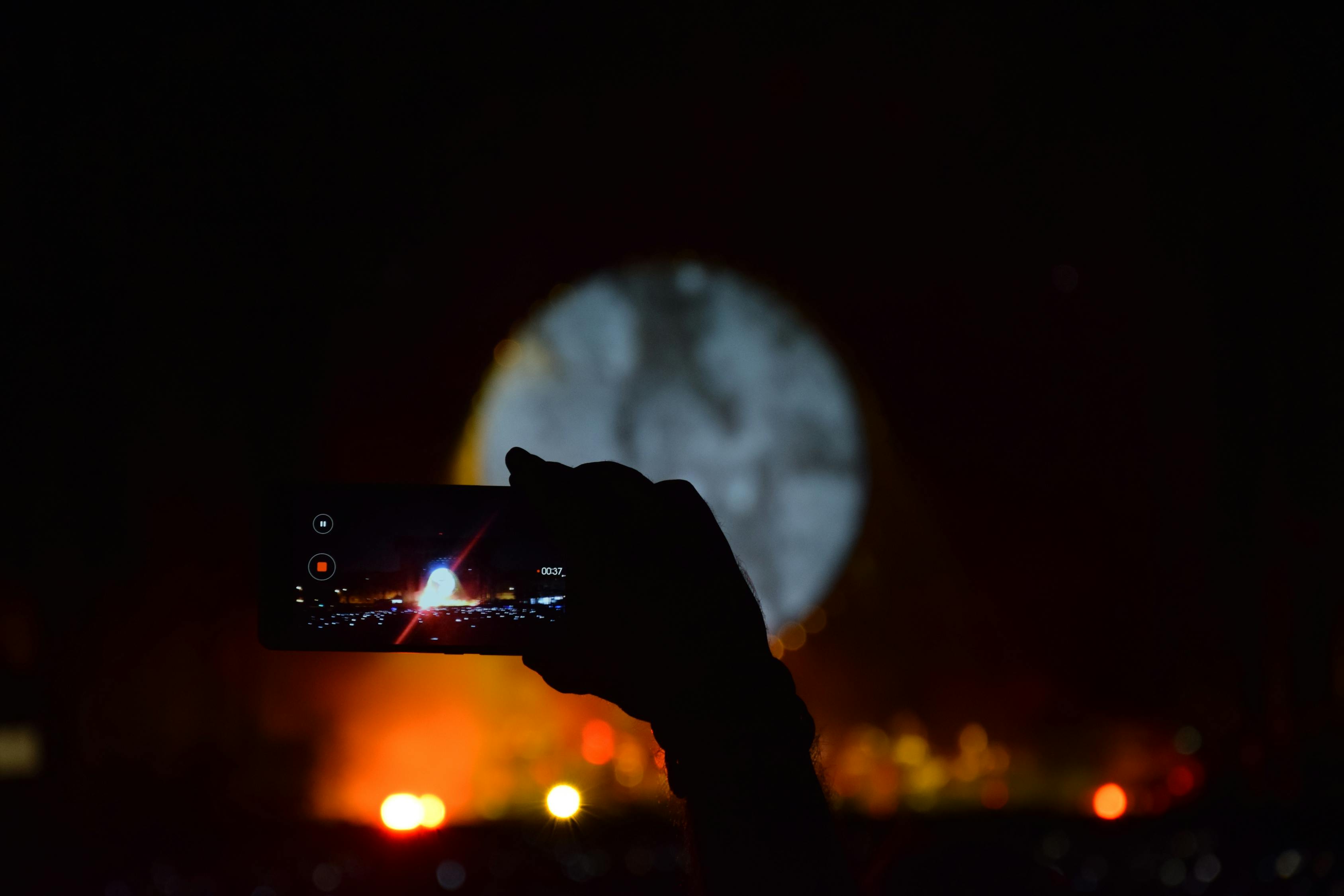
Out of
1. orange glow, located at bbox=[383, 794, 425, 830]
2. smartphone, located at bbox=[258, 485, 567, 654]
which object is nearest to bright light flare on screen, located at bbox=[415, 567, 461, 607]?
smartphone, located at bbox=[258, 485, 567, 654]

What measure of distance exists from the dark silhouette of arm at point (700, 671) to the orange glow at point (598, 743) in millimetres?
1869

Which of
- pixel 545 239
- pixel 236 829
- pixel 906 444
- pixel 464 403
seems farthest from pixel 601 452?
pixel 236 829

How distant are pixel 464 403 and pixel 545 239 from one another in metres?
0.44

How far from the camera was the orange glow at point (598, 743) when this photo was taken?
7.12 feet

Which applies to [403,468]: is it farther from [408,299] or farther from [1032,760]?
[1032,760]

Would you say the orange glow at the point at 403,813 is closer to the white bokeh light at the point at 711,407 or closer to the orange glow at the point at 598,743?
the orange glow at the point at 598,743

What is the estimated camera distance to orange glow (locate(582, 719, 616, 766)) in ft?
7.12

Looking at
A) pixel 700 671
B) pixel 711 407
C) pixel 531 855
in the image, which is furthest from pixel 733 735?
pixel 711 407

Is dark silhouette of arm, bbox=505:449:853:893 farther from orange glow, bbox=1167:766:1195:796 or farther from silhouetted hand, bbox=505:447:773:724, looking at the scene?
orange glow, bbox=1167:766:1195:796

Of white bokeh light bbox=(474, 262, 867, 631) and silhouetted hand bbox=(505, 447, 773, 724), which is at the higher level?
white bokeh light bbox=(474, 262, 867, 631)

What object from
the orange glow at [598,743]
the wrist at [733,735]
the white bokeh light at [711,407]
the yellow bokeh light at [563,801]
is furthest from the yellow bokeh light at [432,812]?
the wrist at [733,735]

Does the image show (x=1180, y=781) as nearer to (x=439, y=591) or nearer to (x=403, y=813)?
(x=403, y=813)

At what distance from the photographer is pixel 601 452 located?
223 centimetres

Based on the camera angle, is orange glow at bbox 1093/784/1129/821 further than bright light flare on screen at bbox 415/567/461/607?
Yes
